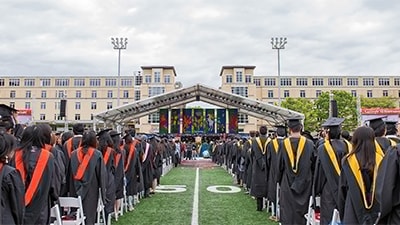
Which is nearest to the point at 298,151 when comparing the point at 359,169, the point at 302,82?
the point at 359,169

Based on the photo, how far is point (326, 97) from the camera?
47750 mm

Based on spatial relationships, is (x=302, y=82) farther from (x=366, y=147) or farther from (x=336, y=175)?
(x=366, y=147)

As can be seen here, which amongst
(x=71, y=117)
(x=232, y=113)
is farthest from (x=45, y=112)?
(x=232, y=113)

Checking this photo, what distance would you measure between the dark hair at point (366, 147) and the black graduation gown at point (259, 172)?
4427 millimetres

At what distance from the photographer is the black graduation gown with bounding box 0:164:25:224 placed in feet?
9.96

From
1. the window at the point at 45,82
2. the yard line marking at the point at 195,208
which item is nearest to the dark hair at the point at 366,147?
the yard line marking at the point at 195,208

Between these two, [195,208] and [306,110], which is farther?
[306,110]

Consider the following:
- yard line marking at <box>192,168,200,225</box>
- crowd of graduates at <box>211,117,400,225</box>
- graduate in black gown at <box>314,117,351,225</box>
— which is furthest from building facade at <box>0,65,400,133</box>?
graduate in black gown at <box>314,117,351,225</box>

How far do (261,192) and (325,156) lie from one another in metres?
3.45

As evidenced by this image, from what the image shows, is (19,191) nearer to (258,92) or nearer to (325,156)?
(325,156)

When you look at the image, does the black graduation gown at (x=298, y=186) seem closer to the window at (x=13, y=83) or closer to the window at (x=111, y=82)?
the window at (x=111, y=82)

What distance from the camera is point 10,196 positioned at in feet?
10.1

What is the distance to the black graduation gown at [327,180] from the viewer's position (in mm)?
4852

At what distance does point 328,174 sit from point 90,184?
2.89m
